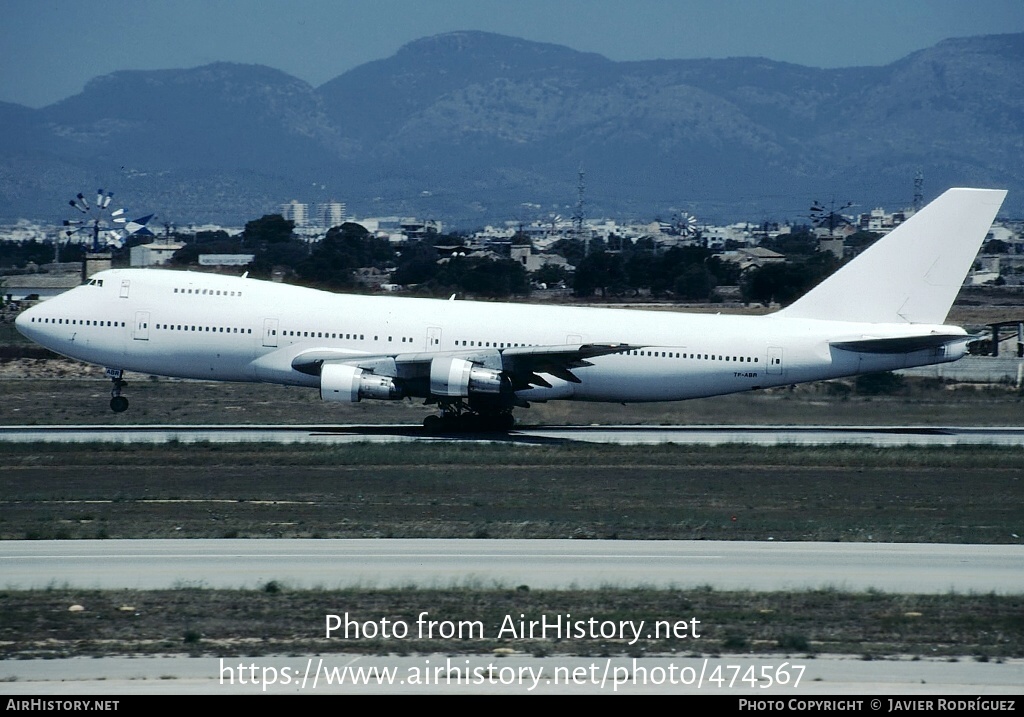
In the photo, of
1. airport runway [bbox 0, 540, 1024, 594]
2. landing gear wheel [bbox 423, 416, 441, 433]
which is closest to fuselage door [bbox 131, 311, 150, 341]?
landing gear wheel [bbox 423, 416, 441, 433]

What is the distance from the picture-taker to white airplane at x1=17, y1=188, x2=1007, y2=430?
3781 cm

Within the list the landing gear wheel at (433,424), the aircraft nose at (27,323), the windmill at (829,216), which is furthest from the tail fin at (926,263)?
the windmill at (829,216)

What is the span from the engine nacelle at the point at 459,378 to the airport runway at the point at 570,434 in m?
1.57

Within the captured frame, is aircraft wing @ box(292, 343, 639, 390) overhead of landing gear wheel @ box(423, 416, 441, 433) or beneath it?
overhead

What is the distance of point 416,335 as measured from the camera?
38.1 meters

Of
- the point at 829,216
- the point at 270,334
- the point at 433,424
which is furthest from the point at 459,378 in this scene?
the point at 829,216

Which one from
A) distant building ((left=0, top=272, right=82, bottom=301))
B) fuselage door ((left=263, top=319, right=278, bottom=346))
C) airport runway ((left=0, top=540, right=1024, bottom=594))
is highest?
distant building ((left=0, top=272, right=82, bottom=301))

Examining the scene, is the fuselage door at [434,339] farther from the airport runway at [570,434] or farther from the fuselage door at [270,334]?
the fuselage door at [270,334]

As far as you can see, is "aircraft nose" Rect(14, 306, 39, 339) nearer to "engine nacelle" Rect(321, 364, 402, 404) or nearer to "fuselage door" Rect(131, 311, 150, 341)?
"fuselage door" Rect(131, 311, 150, 341)

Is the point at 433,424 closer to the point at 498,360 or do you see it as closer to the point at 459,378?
the point at 459,378

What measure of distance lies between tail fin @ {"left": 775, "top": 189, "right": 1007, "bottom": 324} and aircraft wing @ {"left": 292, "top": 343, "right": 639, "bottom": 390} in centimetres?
836

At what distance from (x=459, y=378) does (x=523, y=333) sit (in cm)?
293

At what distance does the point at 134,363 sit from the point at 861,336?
2218 centimetres

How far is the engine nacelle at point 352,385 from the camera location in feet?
119
